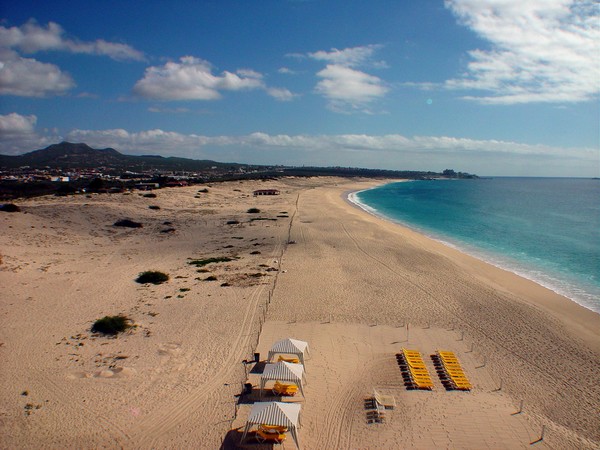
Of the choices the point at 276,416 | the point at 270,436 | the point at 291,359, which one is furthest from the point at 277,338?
the point at 276,416

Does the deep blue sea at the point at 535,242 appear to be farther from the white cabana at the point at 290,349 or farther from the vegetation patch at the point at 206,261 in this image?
the vegetation patch at the point at 206,261

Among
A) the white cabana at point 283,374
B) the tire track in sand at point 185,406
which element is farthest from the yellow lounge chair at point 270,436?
the tire track in sand at point 185,406

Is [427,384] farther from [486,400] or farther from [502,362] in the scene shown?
[502,362]

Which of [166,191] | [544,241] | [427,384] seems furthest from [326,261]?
[166,191]

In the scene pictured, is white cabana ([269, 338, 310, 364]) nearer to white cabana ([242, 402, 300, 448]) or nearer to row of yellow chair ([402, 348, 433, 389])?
white cabana ([242, 402, 300, 448])

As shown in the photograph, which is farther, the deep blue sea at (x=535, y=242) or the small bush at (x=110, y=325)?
the deep blue sea at (x=535, y=242)

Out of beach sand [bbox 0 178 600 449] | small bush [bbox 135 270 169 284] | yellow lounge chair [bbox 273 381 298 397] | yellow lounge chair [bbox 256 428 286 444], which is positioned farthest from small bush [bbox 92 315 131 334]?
yellow lounge chair [bbox 256 428 286 444]

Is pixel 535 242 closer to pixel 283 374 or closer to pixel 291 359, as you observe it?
pixel 291 359
